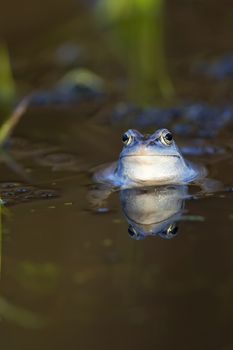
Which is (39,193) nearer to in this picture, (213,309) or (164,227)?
(164,227)

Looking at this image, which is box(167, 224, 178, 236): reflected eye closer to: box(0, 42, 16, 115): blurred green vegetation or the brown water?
the brown water

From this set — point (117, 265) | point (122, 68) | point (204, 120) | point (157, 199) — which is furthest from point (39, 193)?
point (122, 68)

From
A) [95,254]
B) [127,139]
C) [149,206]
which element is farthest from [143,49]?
[95,254]

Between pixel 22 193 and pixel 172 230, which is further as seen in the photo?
pixel 22 193

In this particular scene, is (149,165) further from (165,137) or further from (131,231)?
(131,231)

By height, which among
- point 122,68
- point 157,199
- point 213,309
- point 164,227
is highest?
point 122,68

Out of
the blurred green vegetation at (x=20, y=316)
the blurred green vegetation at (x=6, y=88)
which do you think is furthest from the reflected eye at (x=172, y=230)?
the blurred green vegetation at (x=6, y=88)
